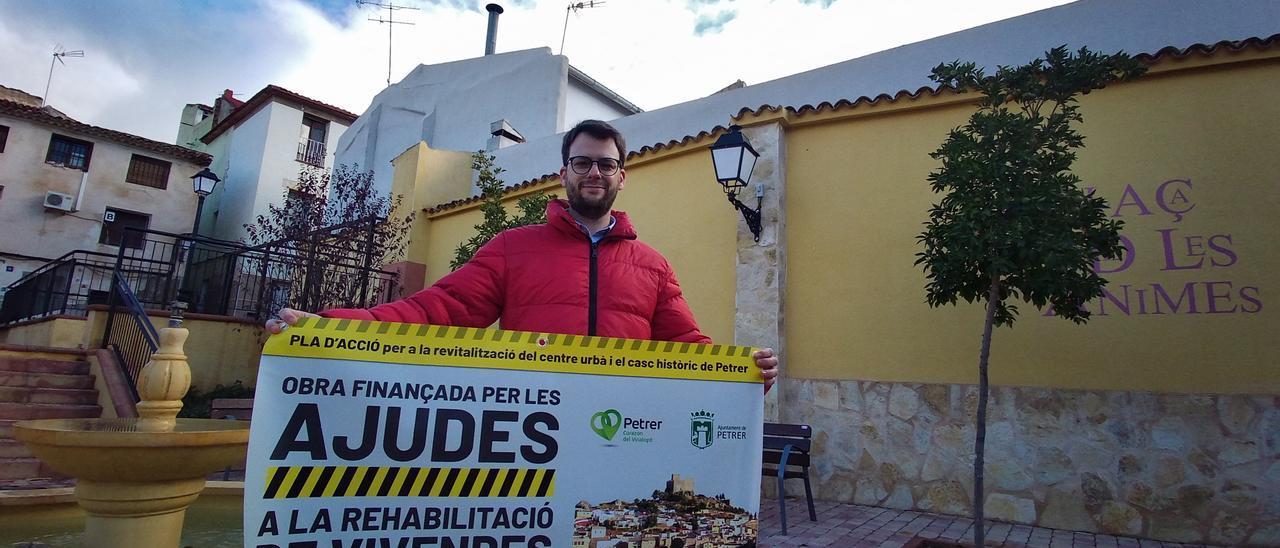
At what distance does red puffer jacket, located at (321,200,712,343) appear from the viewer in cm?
198

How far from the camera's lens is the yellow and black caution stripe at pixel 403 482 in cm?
159

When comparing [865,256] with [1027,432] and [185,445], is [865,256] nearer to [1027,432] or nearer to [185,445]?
[1027,432]

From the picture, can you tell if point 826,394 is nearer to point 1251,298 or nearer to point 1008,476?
point 1008,476

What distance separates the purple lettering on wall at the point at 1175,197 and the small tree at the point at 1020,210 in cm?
109

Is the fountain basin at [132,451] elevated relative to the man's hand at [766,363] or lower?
lower

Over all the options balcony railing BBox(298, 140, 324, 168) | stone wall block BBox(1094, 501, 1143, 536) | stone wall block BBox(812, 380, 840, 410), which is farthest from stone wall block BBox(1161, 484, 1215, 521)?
balcony railing BBox(298, 140, 324, 168)

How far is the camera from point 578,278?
2037 mm

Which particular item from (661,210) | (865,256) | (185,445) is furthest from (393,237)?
(185,445)

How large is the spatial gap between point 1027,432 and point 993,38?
16.1 ft

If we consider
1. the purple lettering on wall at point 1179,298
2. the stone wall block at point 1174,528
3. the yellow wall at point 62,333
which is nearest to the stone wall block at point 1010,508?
the stone wall block at point 1174,528

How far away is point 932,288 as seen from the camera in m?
4.57

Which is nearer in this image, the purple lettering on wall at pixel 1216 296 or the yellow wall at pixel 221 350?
the purple lettering on wall at pixel 1216 296

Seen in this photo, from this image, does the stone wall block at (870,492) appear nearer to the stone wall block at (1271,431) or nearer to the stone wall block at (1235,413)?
the stone wall block at (1235,413)

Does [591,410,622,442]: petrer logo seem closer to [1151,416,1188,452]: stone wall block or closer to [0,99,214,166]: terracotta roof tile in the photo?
[1151,416,1188,452]: stone wall block
